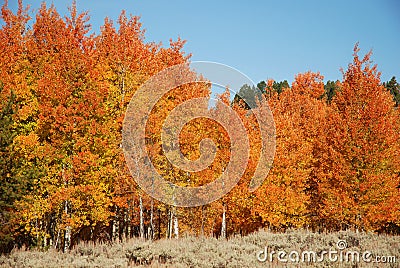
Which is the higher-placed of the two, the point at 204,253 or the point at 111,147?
the point at 111,147

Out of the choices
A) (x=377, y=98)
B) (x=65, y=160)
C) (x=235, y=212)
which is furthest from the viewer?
(x=235, y=212)

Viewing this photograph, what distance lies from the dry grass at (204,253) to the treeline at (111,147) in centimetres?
350

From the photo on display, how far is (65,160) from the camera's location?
18703 millimetres

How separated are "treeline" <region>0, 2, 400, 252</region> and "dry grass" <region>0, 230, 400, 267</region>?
3.50m

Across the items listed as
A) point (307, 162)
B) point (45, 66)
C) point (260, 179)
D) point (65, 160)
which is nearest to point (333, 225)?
point (307, 162)

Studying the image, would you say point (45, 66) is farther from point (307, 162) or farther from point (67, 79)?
point (307, 162)

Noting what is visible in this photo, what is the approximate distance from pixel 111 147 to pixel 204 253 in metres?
9.39

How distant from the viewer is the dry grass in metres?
12.7

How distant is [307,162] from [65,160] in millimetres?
13785

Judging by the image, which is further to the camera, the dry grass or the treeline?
the treeline

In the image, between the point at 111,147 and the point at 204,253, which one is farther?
the point at 111,147

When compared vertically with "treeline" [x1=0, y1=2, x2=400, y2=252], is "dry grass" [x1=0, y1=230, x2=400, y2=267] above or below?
below

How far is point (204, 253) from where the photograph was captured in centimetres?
1389

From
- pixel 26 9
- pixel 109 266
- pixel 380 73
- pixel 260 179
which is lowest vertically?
pixel 109 266
